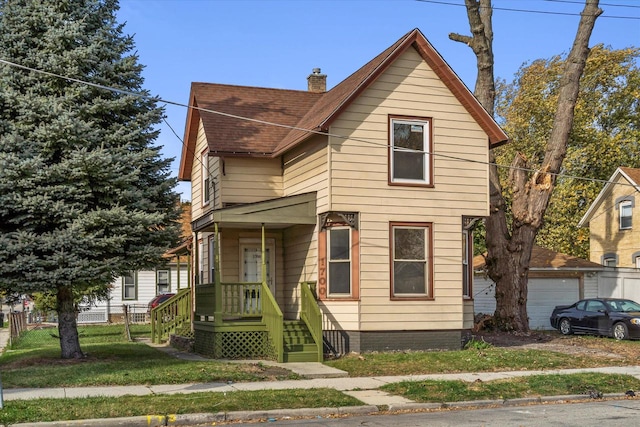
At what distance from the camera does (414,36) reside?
19719 mm

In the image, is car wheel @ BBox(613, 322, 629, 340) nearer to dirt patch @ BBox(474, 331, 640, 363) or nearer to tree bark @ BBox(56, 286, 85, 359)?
dirt patch @ BBox(474, 331, 640, 363)

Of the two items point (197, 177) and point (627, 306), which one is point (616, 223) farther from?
point (197, 177)

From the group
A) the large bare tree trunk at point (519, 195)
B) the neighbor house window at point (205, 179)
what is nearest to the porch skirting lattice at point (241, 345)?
the neighbor house window at point (205, 179)

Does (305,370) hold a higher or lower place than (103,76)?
lower

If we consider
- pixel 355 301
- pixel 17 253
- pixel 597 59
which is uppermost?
pixel 597 59

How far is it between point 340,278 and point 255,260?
380cm

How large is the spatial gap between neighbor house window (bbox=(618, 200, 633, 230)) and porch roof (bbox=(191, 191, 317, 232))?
26.4 meters

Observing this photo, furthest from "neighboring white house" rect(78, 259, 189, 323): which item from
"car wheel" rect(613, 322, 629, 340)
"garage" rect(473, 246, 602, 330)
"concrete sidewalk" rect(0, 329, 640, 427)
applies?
"concrete sidewalk" rect(0, 329, 640, 427)

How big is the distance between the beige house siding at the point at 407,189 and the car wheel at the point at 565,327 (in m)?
9.90

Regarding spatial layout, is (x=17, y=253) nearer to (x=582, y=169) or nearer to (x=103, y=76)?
(x=103, y=76)

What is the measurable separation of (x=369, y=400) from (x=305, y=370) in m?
3.65

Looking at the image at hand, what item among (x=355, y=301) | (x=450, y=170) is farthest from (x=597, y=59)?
(x=355, y=301)

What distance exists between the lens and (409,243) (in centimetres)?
1969

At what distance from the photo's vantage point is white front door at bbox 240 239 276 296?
22.2m
